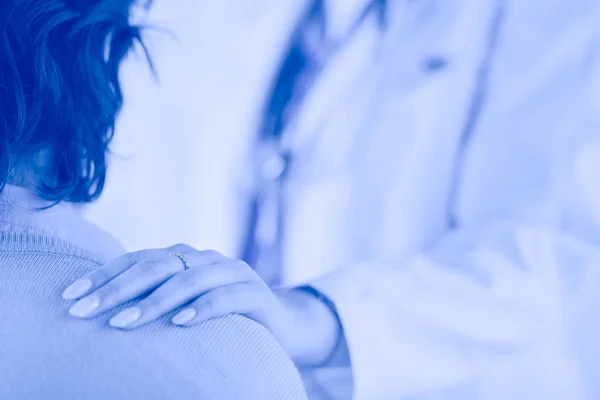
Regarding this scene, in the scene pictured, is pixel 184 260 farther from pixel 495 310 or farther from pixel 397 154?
pixel 397 154

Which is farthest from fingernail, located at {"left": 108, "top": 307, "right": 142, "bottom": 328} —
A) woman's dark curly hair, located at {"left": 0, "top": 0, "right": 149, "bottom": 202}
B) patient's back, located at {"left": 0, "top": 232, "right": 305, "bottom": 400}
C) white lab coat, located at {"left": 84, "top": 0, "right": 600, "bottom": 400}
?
white lab coat, located at {"left": 84, "top": 0, "right": 600, "bottom": 400}

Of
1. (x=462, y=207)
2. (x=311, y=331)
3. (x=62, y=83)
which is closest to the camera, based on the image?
(x=62, y=83)

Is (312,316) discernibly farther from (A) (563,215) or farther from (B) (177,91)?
(B) (177,91)

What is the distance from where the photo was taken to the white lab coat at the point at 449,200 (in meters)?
0.73

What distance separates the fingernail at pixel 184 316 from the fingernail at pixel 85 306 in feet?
0.17

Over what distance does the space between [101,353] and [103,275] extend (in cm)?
8

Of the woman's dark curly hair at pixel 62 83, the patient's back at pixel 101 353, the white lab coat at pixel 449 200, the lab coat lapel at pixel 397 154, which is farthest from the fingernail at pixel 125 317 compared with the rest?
the lab coat lapel at pixel 397 154

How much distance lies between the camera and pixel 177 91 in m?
0.98

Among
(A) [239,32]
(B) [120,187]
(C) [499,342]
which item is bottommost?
(C) [499,342]

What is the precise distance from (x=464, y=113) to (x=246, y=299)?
1.95 ft

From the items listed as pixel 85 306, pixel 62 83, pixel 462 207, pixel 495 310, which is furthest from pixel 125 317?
pixel 462 207

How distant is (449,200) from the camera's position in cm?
95

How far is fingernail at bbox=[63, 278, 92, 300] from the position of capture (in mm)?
389

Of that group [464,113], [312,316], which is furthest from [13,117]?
[464,113]
